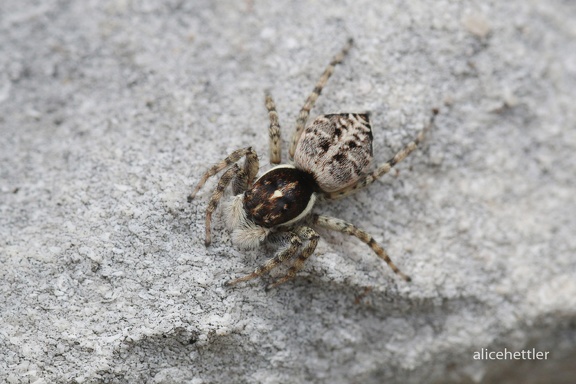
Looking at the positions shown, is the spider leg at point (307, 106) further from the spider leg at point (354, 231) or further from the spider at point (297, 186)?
the spider leg at point (354, 231)

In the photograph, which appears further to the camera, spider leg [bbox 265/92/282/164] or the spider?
spider leg [bbox 265/92/282/164]

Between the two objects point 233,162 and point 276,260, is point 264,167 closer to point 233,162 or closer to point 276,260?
point 233,162

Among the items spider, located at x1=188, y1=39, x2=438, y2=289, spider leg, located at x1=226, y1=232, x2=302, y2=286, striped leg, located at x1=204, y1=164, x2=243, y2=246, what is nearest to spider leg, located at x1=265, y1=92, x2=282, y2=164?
spider, located at x1=188, y1=39, x2=438, y2=289

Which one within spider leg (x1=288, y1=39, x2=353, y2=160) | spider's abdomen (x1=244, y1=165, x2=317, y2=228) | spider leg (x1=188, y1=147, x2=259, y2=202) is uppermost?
spider leg (x1=288, y1=39, x2=353, y2=160)

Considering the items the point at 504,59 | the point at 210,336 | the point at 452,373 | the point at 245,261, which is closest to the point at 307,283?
the point at 245,261

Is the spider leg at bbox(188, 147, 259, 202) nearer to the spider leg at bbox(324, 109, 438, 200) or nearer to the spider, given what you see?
the spider

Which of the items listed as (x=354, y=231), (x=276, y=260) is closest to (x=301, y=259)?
(x=276, y=260)

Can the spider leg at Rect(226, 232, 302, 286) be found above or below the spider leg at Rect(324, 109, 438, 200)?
below
